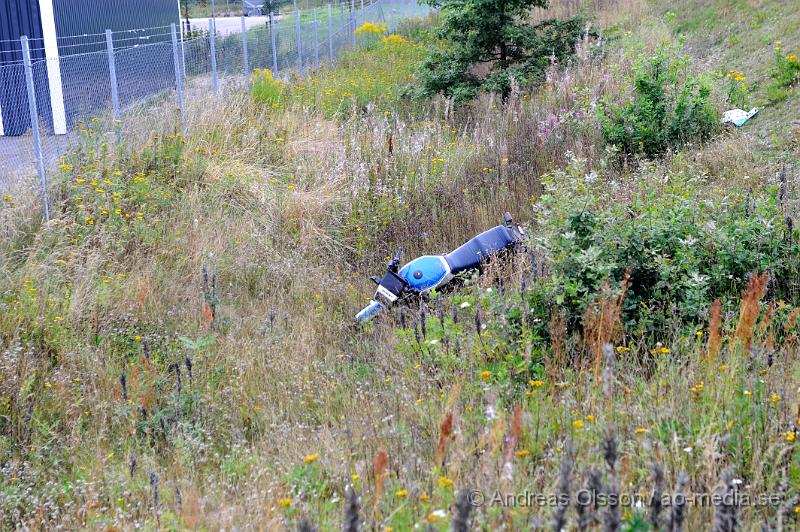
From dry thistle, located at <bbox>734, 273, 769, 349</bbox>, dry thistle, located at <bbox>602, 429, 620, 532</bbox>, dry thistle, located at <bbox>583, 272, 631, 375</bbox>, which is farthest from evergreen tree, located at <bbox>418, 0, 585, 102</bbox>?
dry thistle, located at <bbox>602, 429, 620, 532</bbox>

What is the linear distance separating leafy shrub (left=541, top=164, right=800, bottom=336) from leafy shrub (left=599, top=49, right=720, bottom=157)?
3.44 metres

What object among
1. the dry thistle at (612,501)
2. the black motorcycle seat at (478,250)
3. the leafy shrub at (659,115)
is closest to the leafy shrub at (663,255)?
the black motorcycle seat at (478,250)

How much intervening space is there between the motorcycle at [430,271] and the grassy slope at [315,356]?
247 millimetres

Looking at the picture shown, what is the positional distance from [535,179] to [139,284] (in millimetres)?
4182

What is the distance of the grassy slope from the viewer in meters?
3.25

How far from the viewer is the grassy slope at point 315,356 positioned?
3.25 meters

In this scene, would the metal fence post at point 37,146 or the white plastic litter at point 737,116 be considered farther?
the white plastic litter at point 737,116

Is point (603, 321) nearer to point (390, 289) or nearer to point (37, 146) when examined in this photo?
point (390, 289)

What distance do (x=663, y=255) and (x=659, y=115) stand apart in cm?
434

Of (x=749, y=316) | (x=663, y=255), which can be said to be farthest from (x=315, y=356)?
(x=749, y=316)

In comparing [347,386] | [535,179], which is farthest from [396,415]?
[535,179]

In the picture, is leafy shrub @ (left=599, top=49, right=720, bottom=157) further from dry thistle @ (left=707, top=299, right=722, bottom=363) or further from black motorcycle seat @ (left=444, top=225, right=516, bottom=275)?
dry thistle @ (left=707, top=299, right=722, bottom=363)

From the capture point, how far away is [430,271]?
5887 mm

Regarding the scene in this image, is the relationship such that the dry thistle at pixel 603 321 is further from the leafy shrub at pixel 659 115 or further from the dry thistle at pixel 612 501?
the leafy shrub at pixel 659 115
